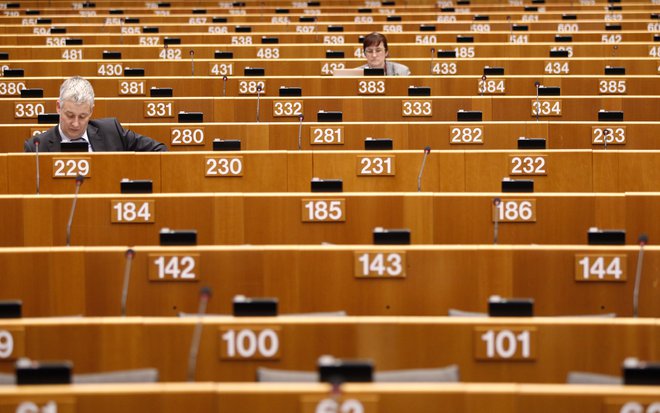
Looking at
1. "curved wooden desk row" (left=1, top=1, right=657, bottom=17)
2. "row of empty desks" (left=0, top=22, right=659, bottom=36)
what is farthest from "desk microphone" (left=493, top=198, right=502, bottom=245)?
"curved wooden desk row" (left=1, top=1, right=657, bottom=17)

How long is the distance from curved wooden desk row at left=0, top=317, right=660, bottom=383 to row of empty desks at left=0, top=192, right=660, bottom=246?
976 mm

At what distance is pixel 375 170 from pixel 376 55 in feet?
5.49

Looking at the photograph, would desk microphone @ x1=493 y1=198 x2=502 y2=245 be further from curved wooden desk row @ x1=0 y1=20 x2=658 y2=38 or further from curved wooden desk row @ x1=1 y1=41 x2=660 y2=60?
curved wooden desk row @ x1=0 y1=20 x2=658 y2=38

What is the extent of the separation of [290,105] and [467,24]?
309 centimetres

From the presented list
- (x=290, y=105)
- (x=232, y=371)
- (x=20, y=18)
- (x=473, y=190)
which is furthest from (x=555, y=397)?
(x=20, y=18)

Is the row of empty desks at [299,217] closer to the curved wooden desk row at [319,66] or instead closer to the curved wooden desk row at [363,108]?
the curved wooden desk row at [363,108]

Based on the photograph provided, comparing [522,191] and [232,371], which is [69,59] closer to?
[522,191]

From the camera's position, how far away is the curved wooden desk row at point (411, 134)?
14.3 feet

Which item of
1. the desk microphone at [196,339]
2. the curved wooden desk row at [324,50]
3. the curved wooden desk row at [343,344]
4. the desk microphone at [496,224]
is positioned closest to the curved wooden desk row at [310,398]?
the desk microphone at [196,339]

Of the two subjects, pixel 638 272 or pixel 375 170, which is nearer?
pixel 638 272

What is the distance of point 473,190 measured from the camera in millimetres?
3775

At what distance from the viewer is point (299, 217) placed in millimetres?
3102

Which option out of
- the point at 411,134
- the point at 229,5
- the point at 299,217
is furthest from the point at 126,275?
the point at 229,5

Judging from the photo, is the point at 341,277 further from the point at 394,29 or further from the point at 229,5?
the point at 229,5
